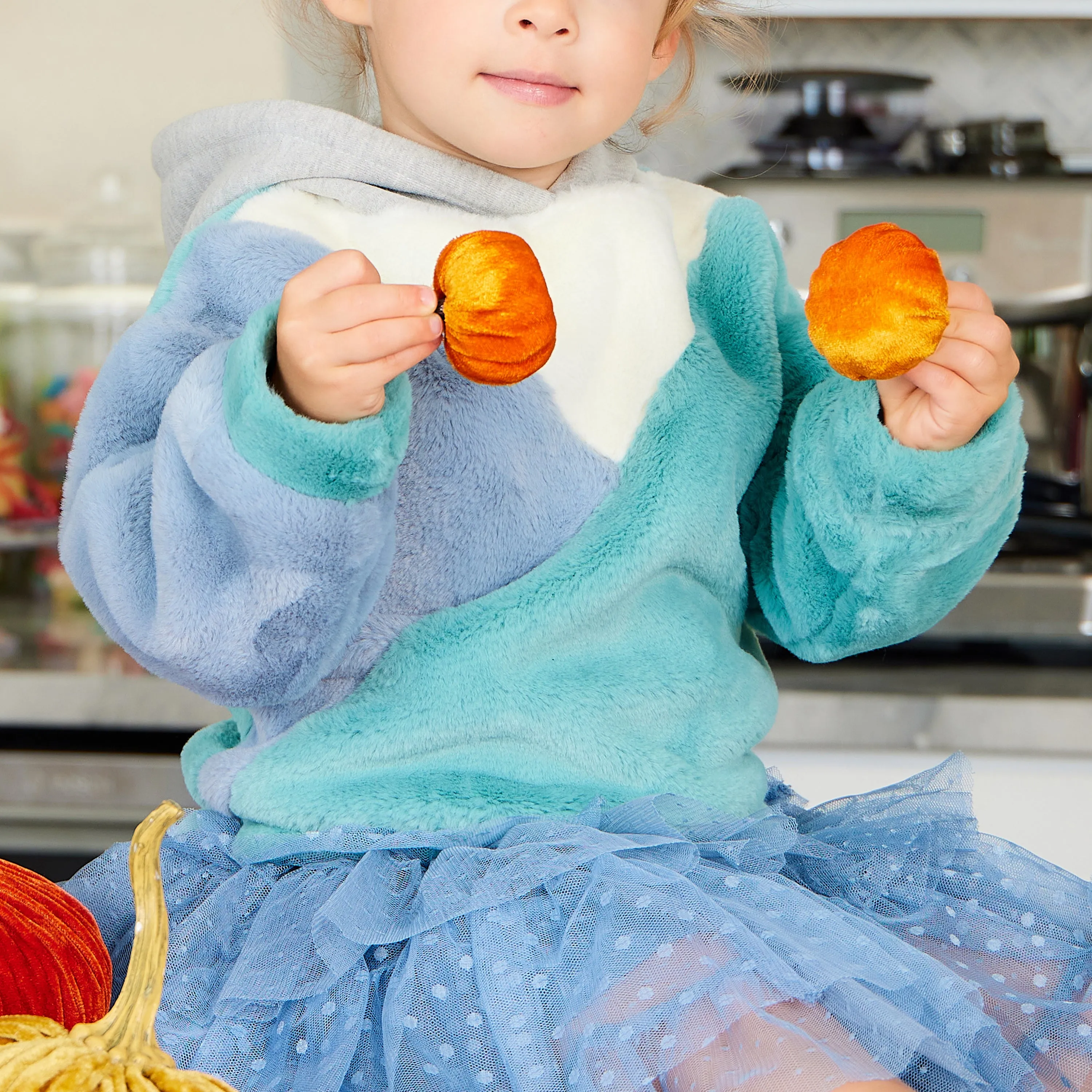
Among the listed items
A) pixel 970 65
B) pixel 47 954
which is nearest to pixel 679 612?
pixel 47 954

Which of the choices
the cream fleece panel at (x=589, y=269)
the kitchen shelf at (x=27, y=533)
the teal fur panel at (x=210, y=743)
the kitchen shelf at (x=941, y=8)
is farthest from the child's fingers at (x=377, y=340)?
the kitchen shelf at (x=27, y=533)

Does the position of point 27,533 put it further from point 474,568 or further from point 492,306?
point 492,306

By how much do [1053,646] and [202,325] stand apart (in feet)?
3.89

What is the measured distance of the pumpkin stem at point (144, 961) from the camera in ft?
1.17

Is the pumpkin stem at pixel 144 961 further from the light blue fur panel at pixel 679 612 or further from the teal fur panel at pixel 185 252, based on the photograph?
the teal fur panel at pixel 185 252

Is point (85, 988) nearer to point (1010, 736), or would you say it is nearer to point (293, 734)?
point (293, 734)

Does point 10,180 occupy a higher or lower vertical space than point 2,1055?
higher

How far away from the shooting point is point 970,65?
6.45 ft

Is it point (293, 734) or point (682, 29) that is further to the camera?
point (682, 29)

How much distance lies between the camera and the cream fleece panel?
0.67 meters

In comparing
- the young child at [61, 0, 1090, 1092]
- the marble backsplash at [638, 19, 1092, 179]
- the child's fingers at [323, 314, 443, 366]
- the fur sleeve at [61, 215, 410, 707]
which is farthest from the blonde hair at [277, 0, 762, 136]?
the marble backsplash at [638, 19, 1092, 179]

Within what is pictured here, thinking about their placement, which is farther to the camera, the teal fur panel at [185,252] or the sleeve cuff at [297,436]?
the teal fur panel at [185,252]

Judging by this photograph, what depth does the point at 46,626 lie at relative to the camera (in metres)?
1.69

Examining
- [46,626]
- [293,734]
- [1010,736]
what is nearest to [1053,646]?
[1010,736]
